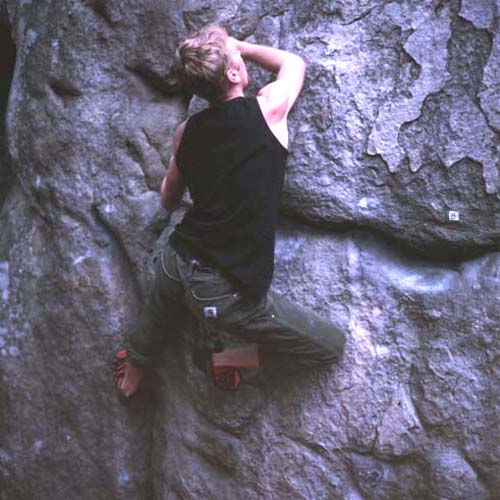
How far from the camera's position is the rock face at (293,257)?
2020 millimetres

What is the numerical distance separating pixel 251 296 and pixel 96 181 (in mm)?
807

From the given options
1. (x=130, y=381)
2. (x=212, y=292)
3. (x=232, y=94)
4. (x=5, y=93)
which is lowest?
(x=130, y=381)

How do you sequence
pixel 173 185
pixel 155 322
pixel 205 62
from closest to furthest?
pixel 205 62 → pixel 173 185 → pixel 155 322

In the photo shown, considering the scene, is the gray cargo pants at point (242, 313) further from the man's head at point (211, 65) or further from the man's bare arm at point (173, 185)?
the man's head at point (211, 65)

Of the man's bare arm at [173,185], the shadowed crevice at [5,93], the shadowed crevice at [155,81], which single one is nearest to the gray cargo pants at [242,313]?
the man's bare arm at [173,185]

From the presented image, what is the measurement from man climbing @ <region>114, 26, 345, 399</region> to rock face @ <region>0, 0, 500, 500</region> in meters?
0.13

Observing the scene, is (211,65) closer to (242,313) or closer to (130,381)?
(242,313)

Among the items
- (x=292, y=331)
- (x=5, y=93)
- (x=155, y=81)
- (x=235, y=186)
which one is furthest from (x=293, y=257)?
(x=5, y=93)

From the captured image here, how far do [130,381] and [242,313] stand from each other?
0.64 meters

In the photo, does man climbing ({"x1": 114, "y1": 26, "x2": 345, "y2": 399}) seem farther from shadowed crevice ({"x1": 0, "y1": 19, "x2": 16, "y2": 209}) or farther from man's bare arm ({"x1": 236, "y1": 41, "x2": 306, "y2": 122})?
shadowed crevice ({"x1": 0, "y1": 19, "x2": 16, "y2": 209})

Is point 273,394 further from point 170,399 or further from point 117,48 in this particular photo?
point 117,48

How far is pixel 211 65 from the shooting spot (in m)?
1.84

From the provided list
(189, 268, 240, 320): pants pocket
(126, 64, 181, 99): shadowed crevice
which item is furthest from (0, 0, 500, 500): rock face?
(189, 268, 240, 320): pants pocket

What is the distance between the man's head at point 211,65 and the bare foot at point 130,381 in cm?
101
